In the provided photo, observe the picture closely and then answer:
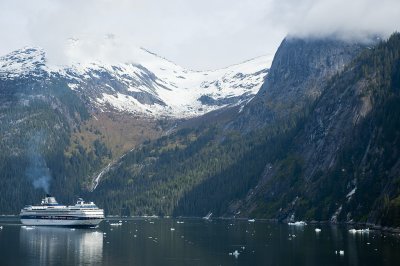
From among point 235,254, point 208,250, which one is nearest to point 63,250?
point 208,250

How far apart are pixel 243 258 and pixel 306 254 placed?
15.0 m

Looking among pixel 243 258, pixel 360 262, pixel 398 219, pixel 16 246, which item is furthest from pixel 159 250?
pixel 398 219

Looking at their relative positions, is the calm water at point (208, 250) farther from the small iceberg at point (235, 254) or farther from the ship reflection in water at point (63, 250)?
the small iceberg at point (235, 254)

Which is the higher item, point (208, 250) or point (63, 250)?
point (63, 250)

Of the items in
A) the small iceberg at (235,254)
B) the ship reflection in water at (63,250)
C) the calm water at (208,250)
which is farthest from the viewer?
the small iceberg at (235,254)

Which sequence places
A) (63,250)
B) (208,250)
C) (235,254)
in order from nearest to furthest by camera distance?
(235,254) → (208,250) → (63,250)

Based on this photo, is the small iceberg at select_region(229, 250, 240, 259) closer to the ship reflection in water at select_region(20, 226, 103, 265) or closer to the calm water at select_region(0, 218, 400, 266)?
the calm water at select_region(0, 218, 400, 266)

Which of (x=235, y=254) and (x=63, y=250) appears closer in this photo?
(x=235, y=254)

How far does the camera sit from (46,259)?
140 m

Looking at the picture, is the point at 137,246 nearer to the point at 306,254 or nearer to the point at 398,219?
the point at 306,254

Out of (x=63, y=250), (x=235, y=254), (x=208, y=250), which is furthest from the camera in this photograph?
(x=63, y=250)

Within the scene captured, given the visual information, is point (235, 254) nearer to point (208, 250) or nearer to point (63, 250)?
point (208, 250)

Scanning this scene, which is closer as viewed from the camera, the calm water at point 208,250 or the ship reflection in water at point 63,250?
the calm water at point 208,250

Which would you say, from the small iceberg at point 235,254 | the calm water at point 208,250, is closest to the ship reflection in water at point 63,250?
the calm water at point 208,250
